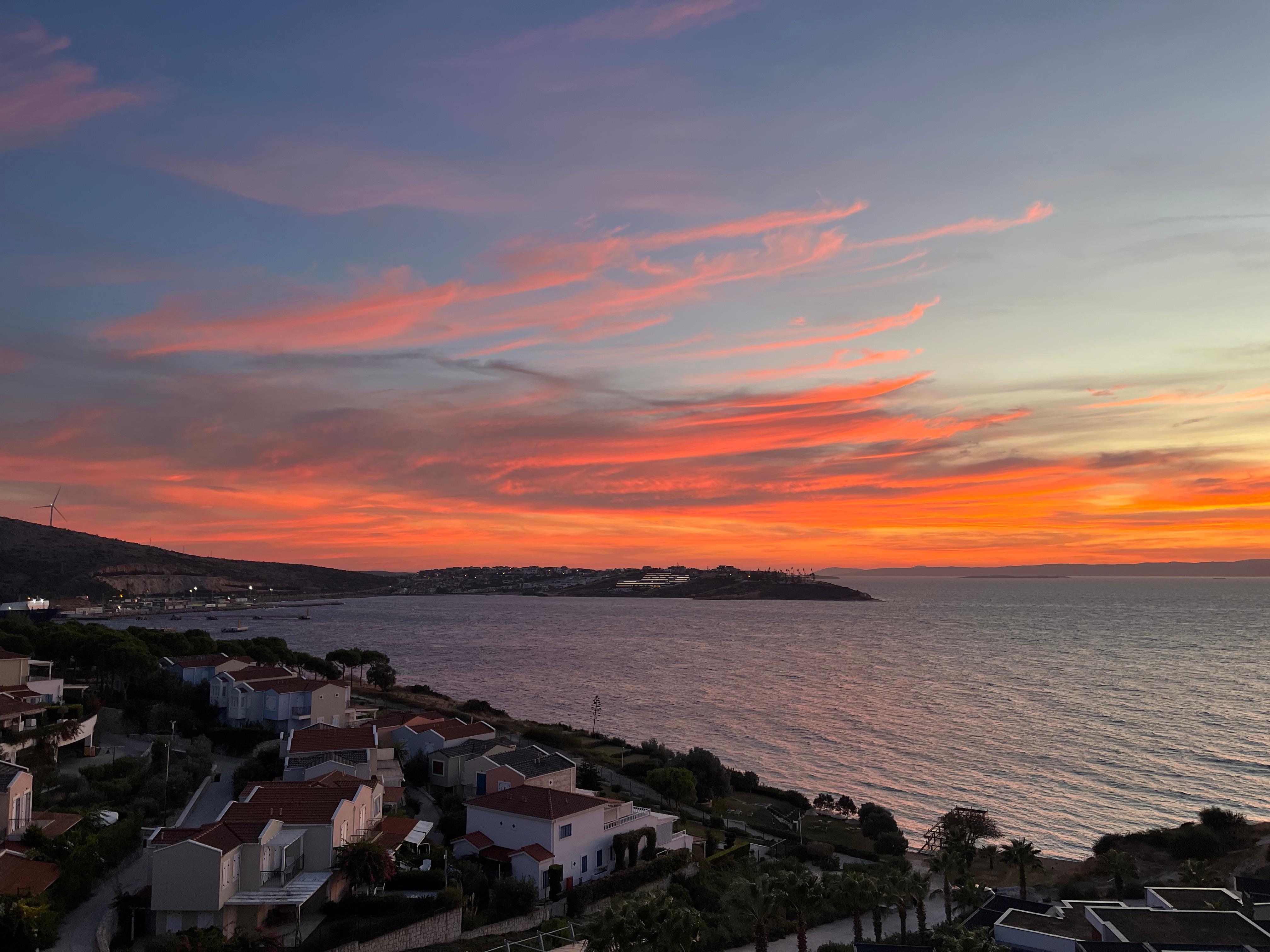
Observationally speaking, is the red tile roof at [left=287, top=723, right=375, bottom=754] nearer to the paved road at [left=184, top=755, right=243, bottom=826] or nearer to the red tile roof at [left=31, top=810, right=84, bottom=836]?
the paved road at [left=184, top=755, right=243, bottom=826]

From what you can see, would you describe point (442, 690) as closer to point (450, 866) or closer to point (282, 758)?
point (282, 758)

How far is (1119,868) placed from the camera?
34.6 m

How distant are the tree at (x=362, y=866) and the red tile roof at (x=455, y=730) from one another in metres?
21.3

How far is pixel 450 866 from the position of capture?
106ft

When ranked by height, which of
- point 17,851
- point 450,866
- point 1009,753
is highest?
point 17,851

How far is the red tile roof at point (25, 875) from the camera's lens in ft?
84.6

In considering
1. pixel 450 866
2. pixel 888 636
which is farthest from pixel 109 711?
pixel 888 636

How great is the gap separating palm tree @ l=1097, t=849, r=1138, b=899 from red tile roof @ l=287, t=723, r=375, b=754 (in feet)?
115

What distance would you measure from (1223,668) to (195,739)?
13132 centimetres

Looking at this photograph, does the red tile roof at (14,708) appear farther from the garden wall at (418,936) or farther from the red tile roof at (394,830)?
the garden wall at (418,936)

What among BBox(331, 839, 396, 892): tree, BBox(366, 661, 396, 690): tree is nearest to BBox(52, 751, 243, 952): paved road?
BBox(331, 839, 396, 892): tree

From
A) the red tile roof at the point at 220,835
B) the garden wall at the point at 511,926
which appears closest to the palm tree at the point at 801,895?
the garden wall at the point at 511,926

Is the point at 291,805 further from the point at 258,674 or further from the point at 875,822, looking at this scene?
the point at 258,674

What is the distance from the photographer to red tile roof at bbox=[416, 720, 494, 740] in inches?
2009
